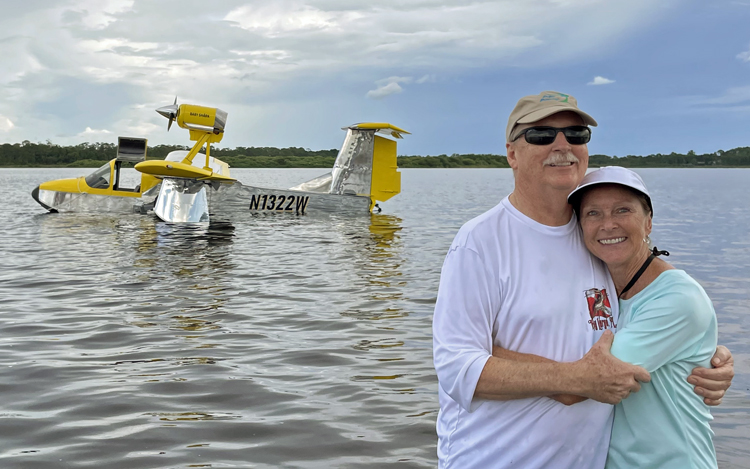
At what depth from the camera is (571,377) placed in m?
1.88

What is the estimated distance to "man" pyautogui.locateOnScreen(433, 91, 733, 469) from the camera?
1932mm

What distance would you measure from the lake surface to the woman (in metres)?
2.15

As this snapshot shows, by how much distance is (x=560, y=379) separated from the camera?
1.89m

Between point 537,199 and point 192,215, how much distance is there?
1899cm

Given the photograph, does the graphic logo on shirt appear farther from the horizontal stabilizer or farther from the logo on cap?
the horizontal stabilizer

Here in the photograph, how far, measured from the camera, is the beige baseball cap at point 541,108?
82.8 inches

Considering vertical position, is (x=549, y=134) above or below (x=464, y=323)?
above

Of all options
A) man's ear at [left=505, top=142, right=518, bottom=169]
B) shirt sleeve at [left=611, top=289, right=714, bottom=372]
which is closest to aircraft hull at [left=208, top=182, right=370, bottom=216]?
man's ear at [left=505, top=142, right=518, bottom=169]

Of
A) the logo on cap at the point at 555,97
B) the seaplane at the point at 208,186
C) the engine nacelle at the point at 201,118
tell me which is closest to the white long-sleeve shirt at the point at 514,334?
the logo on cap at the point at 555,97

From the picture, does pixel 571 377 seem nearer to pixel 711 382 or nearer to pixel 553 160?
pixel 711 382

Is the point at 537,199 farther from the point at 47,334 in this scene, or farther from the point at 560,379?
the point at 47,334

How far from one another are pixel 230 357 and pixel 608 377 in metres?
4.89

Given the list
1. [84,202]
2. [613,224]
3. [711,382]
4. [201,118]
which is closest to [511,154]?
[613,224]

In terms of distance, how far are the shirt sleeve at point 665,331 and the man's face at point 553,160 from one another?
1.68 ft
